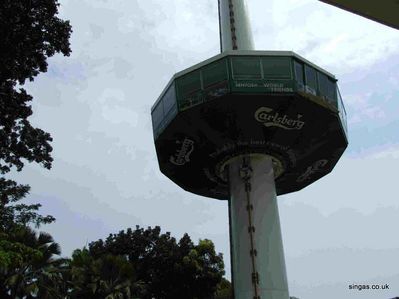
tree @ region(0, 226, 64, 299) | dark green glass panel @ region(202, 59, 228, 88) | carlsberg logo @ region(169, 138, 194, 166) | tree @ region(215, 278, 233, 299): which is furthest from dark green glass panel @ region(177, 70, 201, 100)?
tree @ region(215, 278, 233, 299)

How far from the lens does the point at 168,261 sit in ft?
153

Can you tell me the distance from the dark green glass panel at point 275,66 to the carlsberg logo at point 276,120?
2200 mm

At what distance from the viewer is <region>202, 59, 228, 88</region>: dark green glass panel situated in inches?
1150

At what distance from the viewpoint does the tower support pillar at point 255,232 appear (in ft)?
95.3

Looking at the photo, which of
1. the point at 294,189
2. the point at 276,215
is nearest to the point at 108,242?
the point at 294,189

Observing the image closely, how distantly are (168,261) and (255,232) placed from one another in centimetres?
1826

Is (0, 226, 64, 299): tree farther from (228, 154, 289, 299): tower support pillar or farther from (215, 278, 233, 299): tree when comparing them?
(215, 278, 233, 299): tree

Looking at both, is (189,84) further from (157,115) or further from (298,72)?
(298,72)

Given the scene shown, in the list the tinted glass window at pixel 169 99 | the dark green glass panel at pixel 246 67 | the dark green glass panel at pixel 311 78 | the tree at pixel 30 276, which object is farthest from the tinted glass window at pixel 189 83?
the tree at pixel 30 276

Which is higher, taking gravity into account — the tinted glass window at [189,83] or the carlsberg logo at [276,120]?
the tinted glass window at [189,83]

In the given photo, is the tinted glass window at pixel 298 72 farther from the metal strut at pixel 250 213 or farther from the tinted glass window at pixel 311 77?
the metal strut at pixel 250 213

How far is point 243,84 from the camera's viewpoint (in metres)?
28.8

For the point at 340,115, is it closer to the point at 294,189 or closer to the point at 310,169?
the point at 310,169

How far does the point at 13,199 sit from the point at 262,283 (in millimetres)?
15622
